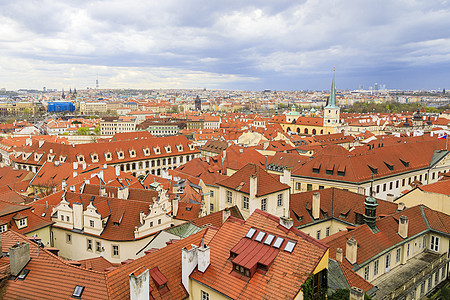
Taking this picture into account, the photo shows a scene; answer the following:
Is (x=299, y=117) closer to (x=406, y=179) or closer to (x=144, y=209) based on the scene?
(x=406, y=179)

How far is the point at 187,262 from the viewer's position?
17016mm

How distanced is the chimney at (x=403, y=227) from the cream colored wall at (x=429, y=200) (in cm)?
861

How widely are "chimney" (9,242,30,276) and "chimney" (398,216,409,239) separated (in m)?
25.5

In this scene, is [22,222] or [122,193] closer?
[22,222]

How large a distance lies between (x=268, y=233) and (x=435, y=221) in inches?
791

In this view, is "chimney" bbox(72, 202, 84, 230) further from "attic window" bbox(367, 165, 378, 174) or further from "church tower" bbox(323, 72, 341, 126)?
"church tower" bbox(323, 72, 341, 126)

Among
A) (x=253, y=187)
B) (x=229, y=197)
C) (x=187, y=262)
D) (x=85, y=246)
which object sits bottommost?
(x=85, y=246)

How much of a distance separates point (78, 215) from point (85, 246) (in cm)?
286

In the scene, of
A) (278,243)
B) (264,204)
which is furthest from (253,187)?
(278,243)

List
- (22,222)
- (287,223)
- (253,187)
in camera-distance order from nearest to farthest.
A: 1. (287,223)
2. (253,187)
3. (22,222)

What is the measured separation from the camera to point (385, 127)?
459 feet

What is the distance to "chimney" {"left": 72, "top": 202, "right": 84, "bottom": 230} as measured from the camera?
1231 inches

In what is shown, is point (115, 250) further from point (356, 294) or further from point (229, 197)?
point (356, 294)

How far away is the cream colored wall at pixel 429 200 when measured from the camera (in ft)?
108
